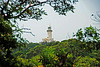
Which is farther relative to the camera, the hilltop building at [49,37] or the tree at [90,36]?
the hilltop building at [49,37]

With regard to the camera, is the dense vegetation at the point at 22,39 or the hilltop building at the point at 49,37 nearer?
the dense vegetation at the point at 22,39

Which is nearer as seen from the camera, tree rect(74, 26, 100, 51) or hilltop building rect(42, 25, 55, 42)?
tree rect(74, 26, 100, 51)

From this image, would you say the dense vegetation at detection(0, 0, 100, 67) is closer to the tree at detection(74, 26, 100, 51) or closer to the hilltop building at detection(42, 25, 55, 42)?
the tree at detection(74, 26, 100, 51)

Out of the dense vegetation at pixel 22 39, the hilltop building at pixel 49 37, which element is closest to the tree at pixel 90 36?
the dense vegetation at pixel 22 39

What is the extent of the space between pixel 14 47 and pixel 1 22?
2.83 ft

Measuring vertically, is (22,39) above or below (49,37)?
above

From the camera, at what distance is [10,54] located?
13.0ft

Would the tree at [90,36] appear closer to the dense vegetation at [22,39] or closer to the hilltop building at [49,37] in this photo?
the dense vegetation at [22,39]

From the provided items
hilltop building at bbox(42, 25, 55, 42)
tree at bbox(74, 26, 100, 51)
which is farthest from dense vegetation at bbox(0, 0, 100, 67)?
hilltop building at bbox(42, 25, 55, 42)

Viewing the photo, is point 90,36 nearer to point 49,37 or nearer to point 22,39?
point 22,39

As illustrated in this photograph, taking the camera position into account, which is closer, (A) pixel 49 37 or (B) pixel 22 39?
(B) pixel 22 39

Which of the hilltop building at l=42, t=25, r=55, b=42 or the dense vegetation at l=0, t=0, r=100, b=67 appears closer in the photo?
the dense vegetation at l=0, t=0, r=100, b=67

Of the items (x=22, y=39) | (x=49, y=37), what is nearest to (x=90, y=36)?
(x=22, y=39)

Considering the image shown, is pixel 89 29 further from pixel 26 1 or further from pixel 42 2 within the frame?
pixel 26 1
